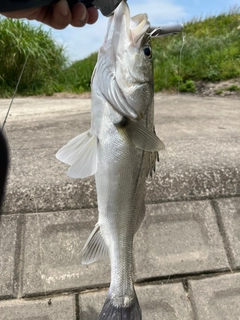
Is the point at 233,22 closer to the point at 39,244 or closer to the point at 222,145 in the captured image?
the point at 222,145

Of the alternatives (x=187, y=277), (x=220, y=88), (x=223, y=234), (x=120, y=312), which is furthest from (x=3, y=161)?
(x=220, y=88)

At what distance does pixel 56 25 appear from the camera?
1.92m

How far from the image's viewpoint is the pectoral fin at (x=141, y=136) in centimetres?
148

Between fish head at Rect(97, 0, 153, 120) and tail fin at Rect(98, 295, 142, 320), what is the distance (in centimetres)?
73

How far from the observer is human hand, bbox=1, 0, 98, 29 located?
1.74 meters

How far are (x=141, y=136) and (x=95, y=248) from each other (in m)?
0.50

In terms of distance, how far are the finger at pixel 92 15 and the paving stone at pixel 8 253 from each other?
1086 millimetres

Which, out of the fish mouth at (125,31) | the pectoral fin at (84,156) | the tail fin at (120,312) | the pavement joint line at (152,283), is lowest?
the pavement joint line at (152,283)

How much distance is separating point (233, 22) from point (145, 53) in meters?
8.89

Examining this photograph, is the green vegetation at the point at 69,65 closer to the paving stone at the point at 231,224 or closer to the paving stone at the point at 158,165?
the paving stone at the point at 158,165

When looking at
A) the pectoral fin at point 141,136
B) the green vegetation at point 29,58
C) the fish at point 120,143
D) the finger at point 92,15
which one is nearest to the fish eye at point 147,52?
the fish at point 120,143

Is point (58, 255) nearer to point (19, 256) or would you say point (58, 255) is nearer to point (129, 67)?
point (19, 256)

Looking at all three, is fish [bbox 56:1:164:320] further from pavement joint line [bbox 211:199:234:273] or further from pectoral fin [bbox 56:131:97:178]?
pavement joint line [bbox 211:199:234:273]

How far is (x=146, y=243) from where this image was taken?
2219 millimetres
